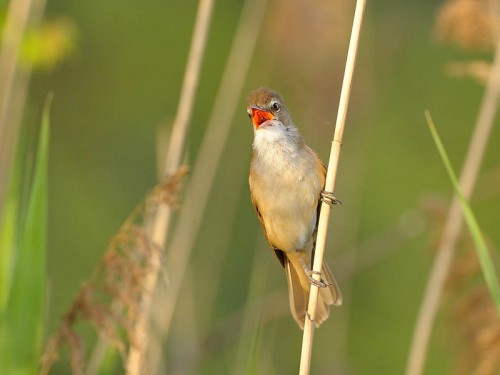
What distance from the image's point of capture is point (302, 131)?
→ 538 centimetres

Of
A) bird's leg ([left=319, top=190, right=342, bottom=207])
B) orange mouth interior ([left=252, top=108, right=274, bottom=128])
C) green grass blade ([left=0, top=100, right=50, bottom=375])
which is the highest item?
orange mouth interior ([left=252, top=108, right=274, bottom=128])

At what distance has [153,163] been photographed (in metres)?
8.79

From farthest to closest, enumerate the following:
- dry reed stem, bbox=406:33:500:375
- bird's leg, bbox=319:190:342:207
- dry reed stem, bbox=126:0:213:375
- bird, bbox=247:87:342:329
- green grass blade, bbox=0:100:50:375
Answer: dry reed stem, bbox=406:33:500:375
dry reed stem, bbox=126:0:213:375
bird, bbox=247:87:342:329
bird's leg, bbox=319:190:342:207
green grass blade, bbox=0:100:50:375

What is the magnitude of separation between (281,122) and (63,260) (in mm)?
5430

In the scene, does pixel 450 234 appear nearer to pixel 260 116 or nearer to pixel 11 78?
pixel 260 116

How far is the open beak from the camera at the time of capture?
320 centimetres

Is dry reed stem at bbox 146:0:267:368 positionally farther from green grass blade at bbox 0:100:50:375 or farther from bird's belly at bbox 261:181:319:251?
green grass blade at bbox 0:100:50:375

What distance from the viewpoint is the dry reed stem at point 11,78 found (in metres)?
3.89

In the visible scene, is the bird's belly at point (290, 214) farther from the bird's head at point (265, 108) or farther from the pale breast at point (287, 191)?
the bird's head at point (265, 108)

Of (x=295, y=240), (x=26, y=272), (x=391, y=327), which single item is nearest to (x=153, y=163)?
(x=391, y=327)

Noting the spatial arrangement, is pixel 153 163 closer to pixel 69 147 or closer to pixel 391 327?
pixel 69 147

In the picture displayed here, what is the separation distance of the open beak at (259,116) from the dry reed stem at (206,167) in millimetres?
984

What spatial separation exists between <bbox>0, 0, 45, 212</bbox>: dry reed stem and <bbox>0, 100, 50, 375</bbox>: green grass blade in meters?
1.02

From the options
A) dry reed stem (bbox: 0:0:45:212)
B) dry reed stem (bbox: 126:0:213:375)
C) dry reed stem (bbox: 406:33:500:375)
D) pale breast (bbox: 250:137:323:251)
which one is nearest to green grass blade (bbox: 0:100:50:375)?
dry reed stem (bbox: 126:0:213:375)
